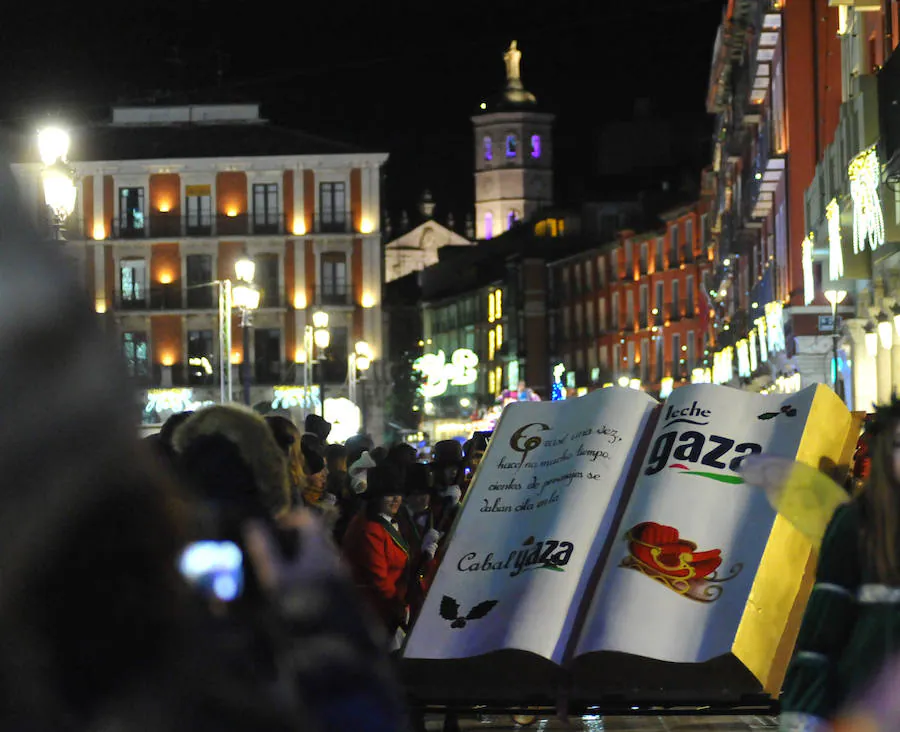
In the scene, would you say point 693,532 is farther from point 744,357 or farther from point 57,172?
point 744,357

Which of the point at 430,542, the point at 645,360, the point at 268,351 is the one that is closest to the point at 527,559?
the point at 430,542

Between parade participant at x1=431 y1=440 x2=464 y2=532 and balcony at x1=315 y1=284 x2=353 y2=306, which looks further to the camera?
balcony at x1=315 y1=284 x2=353 y2=306

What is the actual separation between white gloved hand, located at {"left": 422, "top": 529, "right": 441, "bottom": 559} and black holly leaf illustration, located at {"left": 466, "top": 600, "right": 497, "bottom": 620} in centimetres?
239

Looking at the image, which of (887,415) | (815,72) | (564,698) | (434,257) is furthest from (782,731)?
(434,257)

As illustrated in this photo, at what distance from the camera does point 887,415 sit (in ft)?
15.0

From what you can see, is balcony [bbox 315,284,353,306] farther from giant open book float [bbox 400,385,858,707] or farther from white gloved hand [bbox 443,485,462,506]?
giant open book float [bbox 400,385,858,707]

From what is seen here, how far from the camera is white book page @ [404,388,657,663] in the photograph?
7.83 meters

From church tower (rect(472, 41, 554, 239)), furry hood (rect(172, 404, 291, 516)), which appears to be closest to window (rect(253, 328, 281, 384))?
furry hood (rect(172, 404, 291, 516))

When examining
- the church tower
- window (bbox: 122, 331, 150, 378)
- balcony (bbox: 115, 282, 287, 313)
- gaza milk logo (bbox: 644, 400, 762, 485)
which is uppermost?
the church tower

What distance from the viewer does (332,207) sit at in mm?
73750

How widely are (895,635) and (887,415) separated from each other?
1.80 feet

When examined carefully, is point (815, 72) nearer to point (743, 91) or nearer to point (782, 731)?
point (743, 91)

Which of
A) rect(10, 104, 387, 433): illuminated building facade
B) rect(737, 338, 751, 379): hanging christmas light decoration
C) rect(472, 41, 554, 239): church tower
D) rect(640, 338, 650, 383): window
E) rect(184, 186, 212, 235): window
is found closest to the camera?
rect(737, 338, 751, 379): hanging christmas light decoration

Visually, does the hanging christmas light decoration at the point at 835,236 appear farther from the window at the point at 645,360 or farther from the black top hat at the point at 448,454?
the window at the point at 645,360
